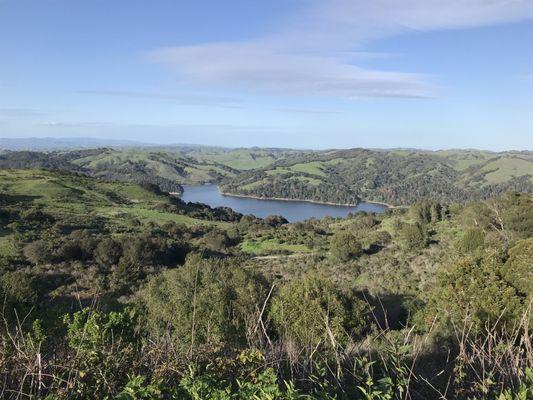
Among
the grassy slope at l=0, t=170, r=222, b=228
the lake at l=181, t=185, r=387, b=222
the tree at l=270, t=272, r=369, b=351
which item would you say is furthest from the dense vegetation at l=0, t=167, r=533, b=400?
the lake at l=181, t=185, r=387, b=222

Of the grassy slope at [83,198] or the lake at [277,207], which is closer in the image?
the grassy slope at [83,198]

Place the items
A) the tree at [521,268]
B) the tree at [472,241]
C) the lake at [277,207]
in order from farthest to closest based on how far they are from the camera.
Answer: the lake at [277,207] < the tree at [472,241] < the tree at [521,268]

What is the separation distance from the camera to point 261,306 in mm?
18078

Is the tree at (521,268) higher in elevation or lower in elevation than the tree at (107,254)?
higher

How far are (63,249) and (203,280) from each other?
2041 cm

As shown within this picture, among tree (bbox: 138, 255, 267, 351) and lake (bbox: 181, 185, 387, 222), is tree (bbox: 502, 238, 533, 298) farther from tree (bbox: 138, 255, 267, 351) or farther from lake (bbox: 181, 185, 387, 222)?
lake (bbox: 181, 185, 387, 222)

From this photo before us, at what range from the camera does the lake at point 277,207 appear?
13962 cm

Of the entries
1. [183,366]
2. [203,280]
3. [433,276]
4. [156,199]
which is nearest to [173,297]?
[203,280]

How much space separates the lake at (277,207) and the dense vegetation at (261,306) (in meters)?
65.8

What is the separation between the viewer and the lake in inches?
5497

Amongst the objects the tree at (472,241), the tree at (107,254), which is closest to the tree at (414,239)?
the tree at (472,241)

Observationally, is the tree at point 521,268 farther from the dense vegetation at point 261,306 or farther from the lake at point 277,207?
the lake at point 277,207

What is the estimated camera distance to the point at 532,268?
59.8ft

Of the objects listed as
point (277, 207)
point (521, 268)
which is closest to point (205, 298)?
point (521, 268)
